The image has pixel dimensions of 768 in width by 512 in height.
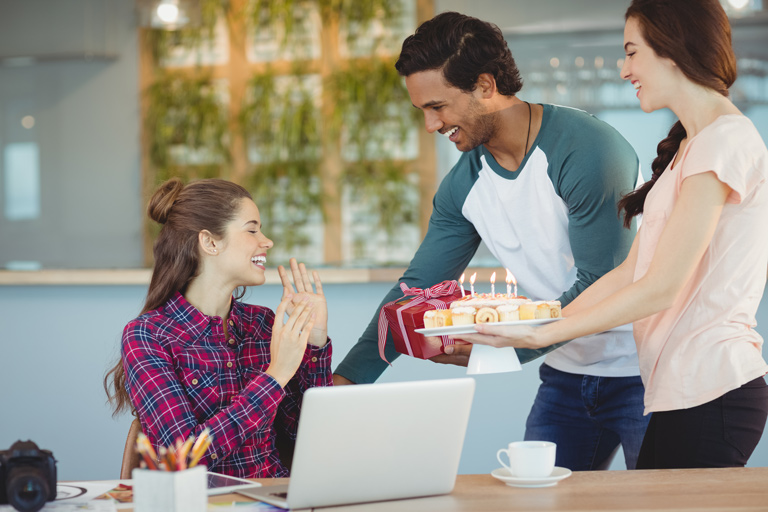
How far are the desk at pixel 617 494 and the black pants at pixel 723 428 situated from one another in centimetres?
4

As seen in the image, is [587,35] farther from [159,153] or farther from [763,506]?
[763,506]

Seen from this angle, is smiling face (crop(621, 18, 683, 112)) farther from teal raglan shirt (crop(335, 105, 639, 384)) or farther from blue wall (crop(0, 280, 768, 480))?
blue wall (crop(0, 280, 768, 480))

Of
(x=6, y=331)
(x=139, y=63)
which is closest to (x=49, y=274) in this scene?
(x=6, y=331)

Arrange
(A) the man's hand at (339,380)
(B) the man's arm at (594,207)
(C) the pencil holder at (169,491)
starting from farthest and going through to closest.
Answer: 1. (A) the man's hand at (339,380)
2. (B) the man's arm at (594,207)
3. (C) the pencil holder at (169,491)

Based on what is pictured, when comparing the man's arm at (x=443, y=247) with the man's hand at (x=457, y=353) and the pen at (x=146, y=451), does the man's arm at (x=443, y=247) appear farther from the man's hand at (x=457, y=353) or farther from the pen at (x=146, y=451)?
the pen at (x=146, y=451)

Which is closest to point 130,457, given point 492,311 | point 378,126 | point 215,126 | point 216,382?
point 216,382

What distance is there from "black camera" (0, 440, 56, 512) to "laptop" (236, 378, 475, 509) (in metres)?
0.29

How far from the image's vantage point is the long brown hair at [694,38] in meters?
1.33

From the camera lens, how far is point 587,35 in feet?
12.5

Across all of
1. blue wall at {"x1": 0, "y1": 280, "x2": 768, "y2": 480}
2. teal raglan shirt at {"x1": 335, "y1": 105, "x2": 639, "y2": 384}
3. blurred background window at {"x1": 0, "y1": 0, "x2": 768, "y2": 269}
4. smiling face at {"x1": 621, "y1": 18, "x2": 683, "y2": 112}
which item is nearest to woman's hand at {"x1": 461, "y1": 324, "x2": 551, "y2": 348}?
teal raglan shirt at {"x1": 335, "y1": 105, "x2": 639, "y2": 384}

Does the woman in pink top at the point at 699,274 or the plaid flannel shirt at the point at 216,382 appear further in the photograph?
the plaid flannel shirt at the point at 216,382

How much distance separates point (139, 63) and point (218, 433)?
3.70 m

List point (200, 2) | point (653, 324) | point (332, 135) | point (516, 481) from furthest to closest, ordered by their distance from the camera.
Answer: point (332, 135), point (200, 2), point (653, 324), point (516, 481)

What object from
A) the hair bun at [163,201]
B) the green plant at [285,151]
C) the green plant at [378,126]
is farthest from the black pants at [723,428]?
the green plant at [285,151]
